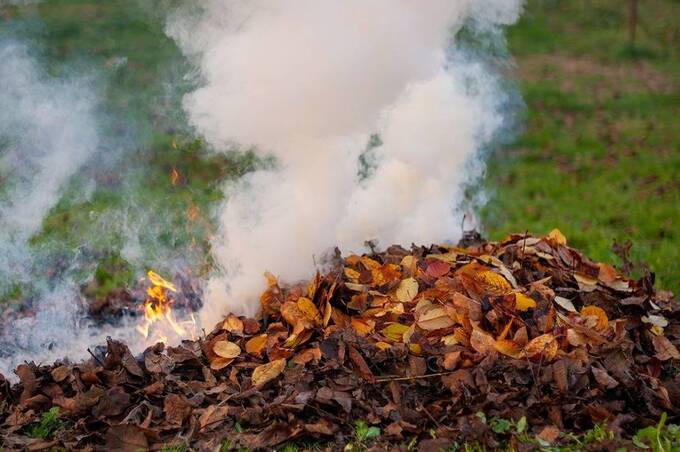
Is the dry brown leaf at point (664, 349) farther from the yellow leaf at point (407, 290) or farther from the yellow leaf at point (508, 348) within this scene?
the yellow leaf at point (407, 290)

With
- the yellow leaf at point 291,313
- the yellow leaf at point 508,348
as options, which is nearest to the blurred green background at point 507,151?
the yellow leaf at point 291,313

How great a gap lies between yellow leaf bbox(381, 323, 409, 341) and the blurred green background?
1.58 metres

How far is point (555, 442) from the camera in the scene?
130 inches

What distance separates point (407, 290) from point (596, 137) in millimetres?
7756

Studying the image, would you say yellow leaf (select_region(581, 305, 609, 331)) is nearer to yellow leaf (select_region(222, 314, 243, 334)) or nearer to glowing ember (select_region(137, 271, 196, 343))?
yellow leaf (select_region(222, 314, 243, 334))

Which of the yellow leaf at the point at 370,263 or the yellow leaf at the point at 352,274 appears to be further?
the yellow leaf at the point at 370,263

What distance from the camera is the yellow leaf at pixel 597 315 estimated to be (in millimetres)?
4035

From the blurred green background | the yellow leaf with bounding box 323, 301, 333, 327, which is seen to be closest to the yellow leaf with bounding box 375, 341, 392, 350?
the yellow leaf with bounding box 323, 301, 333, 327

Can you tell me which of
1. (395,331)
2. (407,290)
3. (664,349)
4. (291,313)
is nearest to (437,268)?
(407,290)

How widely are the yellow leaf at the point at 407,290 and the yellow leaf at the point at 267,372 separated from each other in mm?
698

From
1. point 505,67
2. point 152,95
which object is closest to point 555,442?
point 152,95

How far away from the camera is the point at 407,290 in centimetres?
429

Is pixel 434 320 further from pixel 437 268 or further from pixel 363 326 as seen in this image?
A: pixel 437 268

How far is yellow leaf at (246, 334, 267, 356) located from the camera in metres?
4.10
